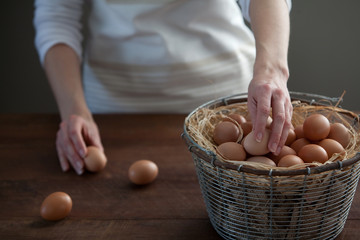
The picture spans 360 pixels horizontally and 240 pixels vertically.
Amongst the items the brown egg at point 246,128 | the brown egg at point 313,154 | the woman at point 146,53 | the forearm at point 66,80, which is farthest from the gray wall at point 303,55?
the brown egg at point 313,154

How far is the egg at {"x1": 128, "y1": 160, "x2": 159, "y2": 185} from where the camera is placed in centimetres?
104

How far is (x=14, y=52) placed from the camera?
2316 mm

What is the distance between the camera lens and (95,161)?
112 centimetres

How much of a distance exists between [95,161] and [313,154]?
56cm

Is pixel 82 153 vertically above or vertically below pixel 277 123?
below

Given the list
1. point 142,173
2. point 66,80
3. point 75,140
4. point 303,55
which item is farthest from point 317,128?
point 303,55

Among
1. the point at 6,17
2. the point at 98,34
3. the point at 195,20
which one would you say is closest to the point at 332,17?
the point at 195,20

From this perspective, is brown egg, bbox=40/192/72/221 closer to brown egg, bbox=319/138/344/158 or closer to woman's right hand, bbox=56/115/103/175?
woman's right hand, bbox=56/115/103/175

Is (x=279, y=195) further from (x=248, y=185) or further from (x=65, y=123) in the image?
(x=65, y=123)

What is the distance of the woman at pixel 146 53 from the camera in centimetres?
141

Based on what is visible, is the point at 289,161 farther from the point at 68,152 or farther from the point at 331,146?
the point at 68,152

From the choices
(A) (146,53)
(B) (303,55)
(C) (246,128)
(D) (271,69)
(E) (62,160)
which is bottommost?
(B) (303,55)

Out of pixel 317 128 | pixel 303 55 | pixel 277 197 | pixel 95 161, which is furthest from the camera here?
pixel 303 55

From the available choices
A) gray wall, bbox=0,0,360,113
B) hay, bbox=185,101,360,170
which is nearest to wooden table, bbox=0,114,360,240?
hay, bbox=185,101,360,170
